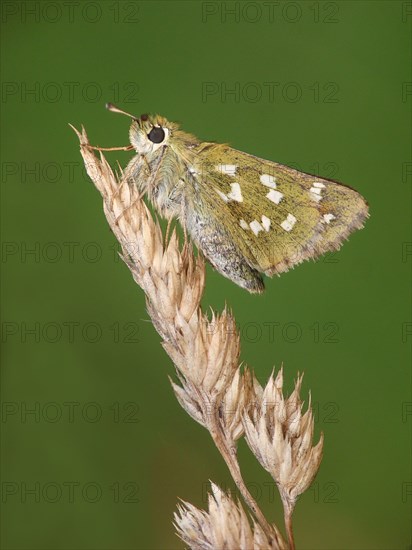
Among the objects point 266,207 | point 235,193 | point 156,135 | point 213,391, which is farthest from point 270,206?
point 213,391

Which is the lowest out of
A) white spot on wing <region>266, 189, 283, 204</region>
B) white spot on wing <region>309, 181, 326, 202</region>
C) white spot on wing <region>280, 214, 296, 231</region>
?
white spot on wing <region>280, 214, 296, 231</region>

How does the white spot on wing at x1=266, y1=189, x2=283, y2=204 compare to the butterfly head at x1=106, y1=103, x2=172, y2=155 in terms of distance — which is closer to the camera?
the butterfly head at x1=106, y1=103, x2=172, y2=155

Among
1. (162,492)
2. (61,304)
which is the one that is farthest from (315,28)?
(162,492)

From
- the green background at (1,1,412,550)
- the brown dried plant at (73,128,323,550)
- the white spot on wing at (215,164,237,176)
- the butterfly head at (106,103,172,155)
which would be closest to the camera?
the brown dried plant at (73,128,323,550)

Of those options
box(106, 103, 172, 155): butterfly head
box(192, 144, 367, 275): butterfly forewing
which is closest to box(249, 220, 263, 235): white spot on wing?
box(192, 144, 367, 275): butterfly forewing

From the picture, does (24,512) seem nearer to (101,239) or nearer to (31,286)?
(31,286)

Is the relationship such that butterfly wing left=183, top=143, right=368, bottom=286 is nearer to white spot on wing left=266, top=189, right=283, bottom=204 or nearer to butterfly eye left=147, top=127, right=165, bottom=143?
white spot on wing left=266, top=189, right=283, bottom=204

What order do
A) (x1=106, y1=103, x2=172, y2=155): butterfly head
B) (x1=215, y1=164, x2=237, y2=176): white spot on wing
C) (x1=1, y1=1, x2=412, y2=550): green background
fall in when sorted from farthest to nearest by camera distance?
(x1=1, y1=1, x2=412, y2=550): green background, (x1=215, y1=164, x2=237, y2=176): white spot on wing, (x1=106, y1=103, x2=172, y2=155): butterfly head

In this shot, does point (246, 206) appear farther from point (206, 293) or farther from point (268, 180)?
point (206, 293)

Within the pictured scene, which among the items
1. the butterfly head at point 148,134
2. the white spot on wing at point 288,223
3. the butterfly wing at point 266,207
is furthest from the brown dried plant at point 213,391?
the white spot on wing at point 288,223
